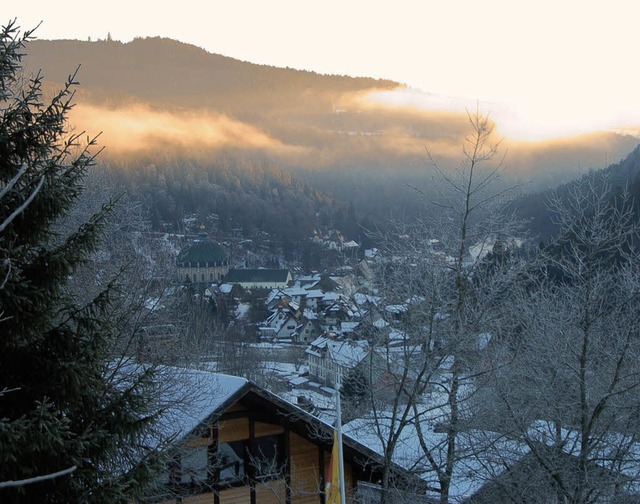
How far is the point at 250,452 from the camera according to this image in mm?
12227

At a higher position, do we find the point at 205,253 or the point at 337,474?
the point at 337,474

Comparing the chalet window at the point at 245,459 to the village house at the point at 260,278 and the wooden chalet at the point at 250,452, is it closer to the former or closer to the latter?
the wooden chalet at the point at 250,452

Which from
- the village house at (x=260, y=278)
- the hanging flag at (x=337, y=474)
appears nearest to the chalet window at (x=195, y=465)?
the hanging flag at (x=337, y=474)

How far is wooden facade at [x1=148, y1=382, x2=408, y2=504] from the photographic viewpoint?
11656 mm

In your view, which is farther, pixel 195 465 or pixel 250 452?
pixel 250 452

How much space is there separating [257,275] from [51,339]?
305ft

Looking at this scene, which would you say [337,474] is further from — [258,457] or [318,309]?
[318,309]

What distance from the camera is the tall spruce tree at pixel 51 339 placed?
18.0 ft

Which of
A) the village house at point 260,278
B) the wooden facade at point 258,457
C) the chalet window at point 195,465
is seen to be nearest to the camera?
the chalet window at point 195,465

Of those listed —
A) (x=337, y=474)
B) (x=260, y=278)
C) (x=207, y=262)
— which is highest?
(x=337, y=474)

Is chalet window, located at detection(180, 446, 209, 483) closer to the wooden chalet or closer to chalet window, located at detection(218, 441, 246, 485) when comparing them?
the wooden chalet

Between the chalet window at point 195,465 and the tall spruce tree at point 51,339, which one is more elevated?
the tall spruce tree at point 51,339

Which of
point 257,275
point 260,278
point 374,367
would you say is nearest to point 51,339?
point 374,367

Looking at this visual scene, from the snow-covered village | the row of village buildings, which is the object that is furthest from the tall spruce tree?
the row of village buildings
